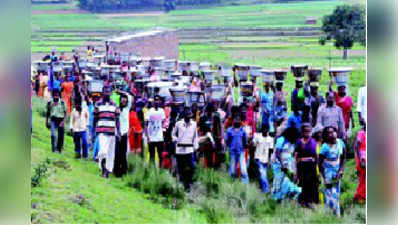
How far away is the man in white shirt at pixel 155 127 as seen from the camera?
11.2m

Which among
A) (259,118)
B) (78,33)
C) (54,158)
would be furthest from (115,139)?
(78,33)

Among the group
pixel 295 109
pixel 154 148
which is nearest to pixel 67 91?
pixel 154 148

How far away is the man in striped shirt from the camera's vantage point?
11.0m

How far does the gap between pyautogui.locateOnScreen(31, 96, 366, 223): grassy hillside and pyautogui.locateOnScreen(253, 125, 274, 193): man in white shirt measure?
6.5 inches

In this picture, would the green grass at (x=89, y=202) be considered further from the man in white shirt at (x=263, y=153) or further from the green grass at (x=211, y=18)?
the green grass at (x=211, y=18)

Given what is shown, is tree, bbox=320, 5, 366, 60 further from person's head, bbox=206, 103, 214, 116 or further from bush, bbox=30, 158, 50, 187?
bush, bbox=30, 158, 50, 187

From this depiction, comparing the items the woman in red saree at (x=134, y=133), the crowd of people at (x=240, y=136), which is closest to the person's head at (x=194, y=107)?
the crowd of people at (x=240, y=136)

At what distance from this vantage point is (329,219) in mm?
8992

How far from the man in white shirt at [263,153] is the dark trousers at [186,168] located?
96 cm

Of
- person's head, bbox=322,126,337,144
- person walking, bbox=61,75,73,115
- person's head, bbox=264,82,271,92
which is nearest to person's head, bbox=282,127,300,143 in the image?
person's head, bbox=322,126,337,144

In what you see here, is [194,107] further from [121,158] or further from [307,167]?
[307,167]
